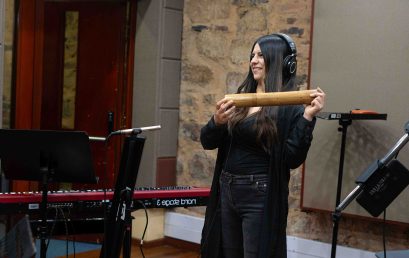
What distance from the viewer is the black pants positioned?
230 cm

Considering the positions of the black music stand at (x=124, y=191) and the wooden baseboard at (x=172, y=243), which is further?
the wooden baseboard at (x=172, y=243)

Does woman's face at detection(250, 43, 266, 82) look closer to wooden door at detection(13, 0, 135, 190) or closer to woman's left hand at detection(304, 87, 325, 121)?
woman's left hand at detection(304, 87, 325, 121)

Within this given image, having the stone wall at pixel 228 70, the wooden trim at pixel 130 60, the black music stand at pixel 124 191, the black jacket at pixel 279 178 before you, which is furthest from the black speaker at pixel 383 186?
the wooden trim at pixel 130 60

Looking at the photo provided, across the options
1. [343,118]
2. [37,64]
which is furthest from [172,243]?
[343,118]

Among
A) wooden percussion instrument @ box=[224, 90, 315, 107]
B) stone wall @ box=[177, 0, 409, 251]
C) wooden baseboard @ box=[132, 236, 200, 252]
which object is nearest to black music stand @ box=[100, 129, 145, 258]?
wooden percussion instrument @ box=[224, 90, 315, 107]

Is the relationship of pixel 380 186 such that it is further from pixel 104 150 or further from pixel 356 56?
pixel 104 150

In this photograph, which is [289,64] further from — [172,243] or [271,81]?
[172,243]

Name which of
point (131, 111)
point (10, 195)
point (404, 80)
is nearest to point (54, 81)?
point (131, 111)

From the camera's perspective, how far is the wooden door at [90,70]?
4.88 m

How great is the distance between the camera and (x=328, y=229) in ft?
13.2

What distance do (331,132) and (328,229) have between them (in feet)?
2.35

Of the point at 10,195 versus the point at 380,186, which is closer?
the point at 10,195

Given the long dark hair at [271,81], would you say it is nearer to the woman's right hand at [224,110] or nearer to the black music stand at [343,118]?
the woman's right hand at [224,110]

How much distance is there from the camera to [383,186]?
3.05 metres
